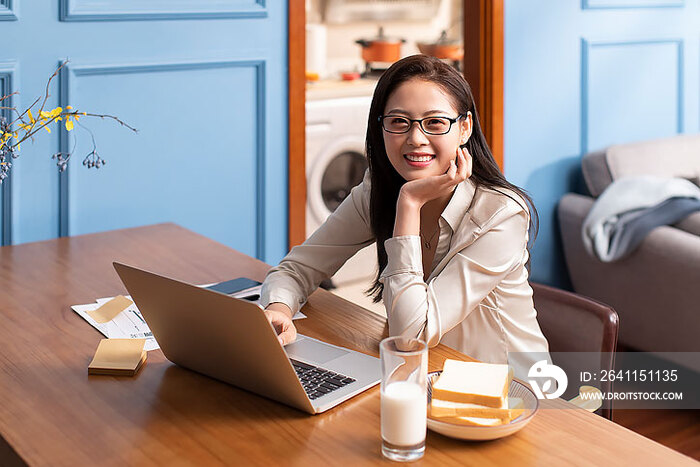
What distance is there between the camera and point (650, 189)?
3.07 metres

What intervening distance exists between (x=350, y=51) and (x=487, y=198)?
12.2 feet

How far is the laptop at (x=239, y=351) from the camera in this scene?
3.84ft

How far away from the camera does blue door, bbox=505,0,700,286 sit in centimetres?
332

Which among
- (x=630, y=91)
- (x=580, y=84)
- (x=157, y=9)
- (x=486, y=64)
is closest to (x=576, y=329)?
(x=157, y=9)

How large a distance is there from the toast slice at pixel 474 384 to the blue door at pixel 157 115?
1515mm

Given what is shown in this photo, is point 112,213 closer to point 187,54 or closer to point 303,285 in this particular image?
point 187,54

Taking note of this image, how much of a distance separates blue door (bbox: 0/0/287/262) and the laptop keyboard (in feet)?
4.19

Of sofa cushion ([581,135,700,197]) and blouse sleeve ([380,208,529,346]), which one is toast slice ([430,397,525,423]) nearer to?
blouse sleeve ([380,208,529,346])

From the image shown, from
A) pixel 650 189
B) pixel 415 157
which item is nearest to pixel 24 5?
pixel 415 157

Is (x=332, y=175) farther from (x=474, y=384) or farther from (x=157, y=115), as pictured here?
(x=474, y=384)

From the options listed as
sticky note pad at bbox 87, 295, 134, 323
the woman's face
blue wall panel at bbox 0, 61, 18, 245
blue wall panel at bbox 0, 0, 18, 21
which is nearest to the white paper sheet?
sticky note pad at bbox 87, 295, 134, 323

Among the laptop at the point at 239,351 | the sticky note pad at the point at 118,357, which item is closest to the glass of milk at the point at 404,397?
the laptop at the point at 239,351

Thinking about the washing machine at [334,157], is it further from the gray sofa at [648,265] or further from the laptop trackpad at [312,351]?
the laptop trackpad at [312,351]

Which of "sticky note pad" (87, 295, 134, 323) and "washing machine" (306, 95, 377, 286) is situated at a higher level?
"washing machine" (306, 95, 377, 286)
